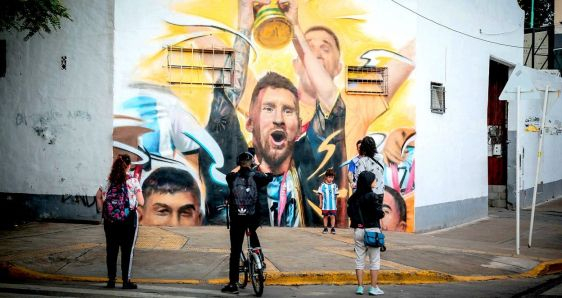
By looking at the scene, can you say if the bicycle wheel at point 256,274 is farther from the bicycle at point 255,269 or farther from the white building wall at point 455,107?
the white building wall at point 455,107

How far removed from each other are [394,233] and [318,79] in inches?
144

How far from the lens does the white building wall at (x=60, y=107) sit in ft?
42.2

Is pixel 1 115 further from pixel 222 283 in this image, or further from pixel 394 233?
pixel 394 233

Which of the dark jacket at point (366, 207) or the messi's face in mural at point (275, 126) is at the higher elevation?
the messi's face in mural at point (275, 126)

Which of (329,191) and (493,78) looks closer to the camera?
(329,191)

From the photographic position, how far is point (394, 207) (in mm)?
13969

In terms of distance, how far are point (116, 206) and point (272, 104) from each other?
6.00 metres

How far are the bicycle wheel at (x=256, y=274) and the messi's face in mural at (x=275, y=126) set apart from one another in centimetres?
563

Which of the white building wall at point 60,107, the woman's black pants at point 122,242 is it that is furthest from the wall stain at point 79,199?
the woman's black pants at point 122,242

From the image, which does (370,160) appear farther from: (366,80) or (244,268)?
(366,80)

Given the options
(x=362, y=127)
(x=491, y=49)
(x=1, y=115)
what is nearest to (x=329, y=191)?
(x=362, y=127)

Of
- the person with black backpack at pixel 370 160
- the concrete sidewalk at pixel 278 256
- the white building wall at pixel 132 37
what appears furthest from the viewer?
the white building wall at pixel 132 37

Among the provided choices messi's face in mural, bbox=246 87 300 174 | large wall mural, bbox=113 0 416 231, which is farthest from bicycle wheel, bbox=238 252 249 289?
messi's face in mural, bbox=246 87 300 174

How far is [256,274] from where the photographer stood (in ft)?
25.5
